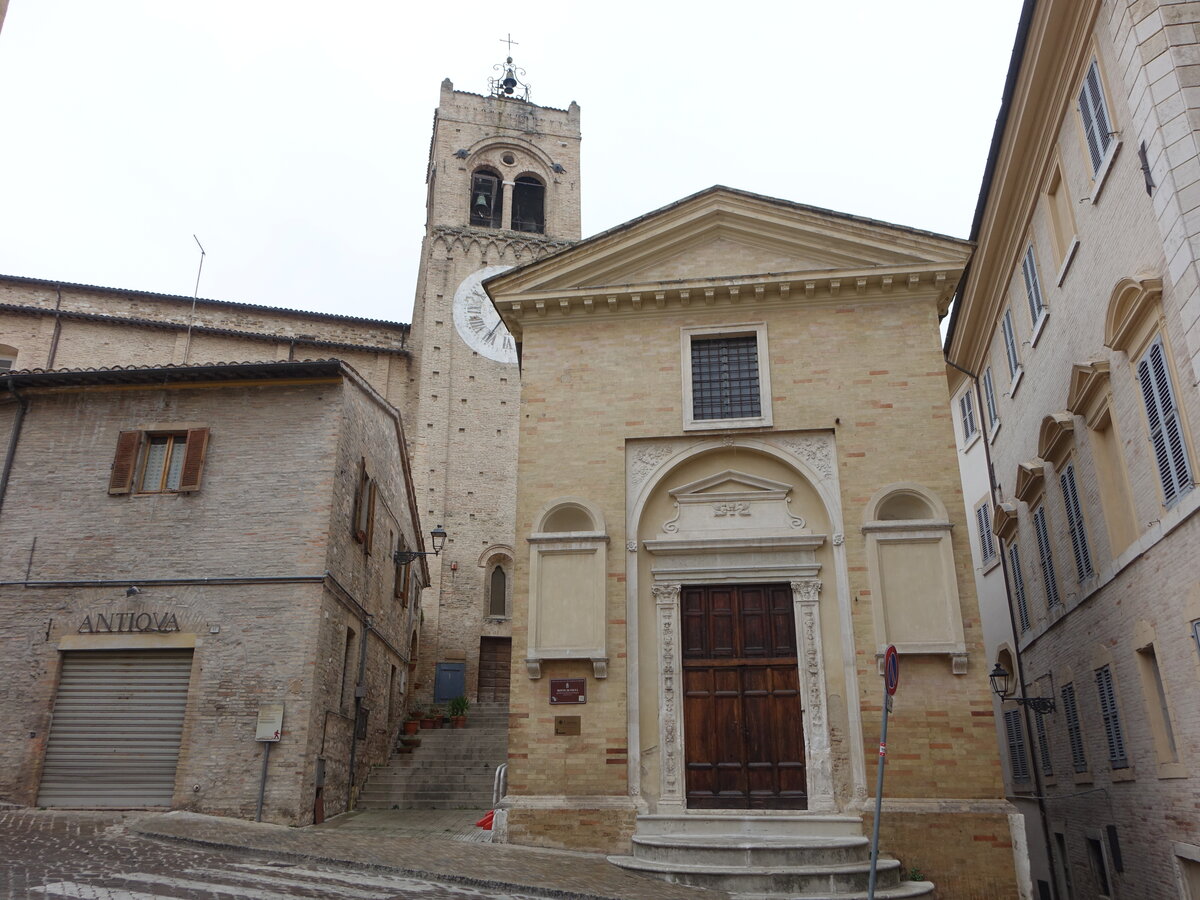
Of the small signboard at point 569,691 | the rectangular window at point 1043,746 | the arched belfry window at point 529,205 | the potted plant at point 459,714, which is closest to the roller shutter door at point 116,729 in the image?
the small signboard at point 569,691

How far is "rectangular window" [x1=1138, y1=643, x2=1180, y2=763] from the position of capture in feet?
38.0

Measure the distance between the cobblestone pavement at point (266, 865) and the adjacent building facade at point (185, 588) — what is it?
91 cm

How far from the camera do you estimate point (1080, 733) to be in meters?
15.3

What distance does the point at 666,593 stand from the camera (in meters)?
13.6

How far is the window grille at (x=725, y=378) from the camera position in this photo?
1448 centimetres

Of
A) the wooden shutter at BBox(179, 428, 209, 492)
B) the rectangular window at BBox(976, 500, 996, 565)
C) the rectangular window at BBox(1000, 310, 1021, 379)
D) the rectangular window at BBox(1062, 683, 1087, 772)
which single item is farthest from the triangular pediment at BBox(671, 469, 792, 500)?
the rectangular window at BBox(976, 500, 996, 565)

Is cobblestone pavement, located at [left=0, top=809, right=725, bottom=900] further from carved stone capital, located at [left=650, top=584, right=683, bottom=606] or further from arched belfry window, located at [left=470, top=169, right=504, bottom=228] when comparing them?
arched belfry window, located at [left=470, top=169, right=504, bottom=228]

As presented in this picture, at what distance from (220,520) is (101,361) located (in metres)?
18.3

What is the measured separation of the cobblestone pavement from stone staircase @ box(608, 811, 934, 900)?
0.40m

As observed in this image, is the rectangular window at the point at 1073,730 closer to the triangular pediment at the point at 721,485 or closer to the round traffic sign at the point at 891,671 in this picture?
the triangular pediment at the point at 721,485

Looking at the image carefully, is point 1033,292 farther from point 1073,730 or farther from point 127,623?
point 127,623

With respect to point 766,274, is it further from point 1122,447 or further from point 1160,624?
point 1160,624

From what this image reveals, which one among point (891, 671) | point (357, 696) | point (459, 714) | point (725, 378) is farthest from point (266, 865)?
point (459, 714)

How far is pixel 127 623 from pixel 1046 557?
48.0 feet
